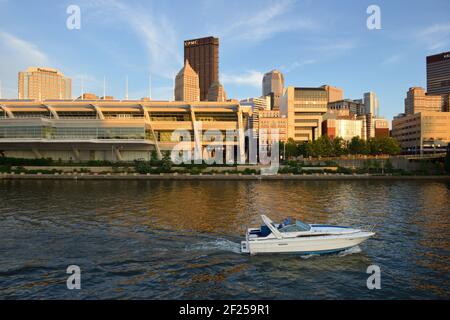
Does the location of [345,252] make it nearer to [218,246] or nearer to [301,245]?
[301,245]

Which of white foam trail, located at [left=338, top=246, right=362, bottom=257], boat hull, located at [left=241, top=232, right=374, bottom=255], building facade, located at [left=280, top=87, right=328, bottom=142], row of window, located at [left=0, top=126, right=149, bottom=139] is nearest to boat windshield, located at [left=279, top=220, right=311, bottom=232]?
boat hull, located at [left=241, top=232, right=374, bottom=255]

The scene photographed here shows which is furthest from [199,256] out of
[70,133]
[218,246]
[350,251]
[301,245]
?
[70,133]

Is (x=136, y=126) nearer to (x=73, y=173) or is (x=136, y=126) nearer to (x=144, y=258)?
(x=73, y=173)

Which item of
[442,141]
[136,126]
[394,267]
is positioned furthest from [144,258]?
[442,141]

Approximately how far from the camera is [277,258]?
23281mm

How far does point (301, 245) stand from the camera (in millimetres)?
23391

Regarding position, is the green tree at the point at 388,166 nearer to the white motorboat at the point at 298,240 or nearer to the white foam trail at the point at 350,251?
the white foam trail at the point at 350,251

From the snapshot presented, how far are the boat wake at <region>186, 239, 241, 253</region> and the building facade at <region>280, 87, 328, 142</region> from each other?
534ft

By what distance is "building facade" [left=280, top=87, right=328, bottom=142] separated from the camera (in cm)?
18562

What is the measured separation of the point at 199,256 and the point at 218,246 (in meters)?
2.42

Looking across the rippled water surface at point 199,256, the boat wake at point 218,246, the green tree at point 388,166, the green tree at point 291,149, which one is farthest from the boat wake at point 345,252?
the green tree at point 291,149

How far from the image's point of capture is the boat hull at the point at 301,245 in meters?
23.3

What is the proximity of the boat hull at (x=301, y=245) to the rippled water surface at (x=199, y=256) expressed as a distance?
0.58m

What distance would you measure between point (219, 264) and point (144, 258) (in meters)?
5.08
